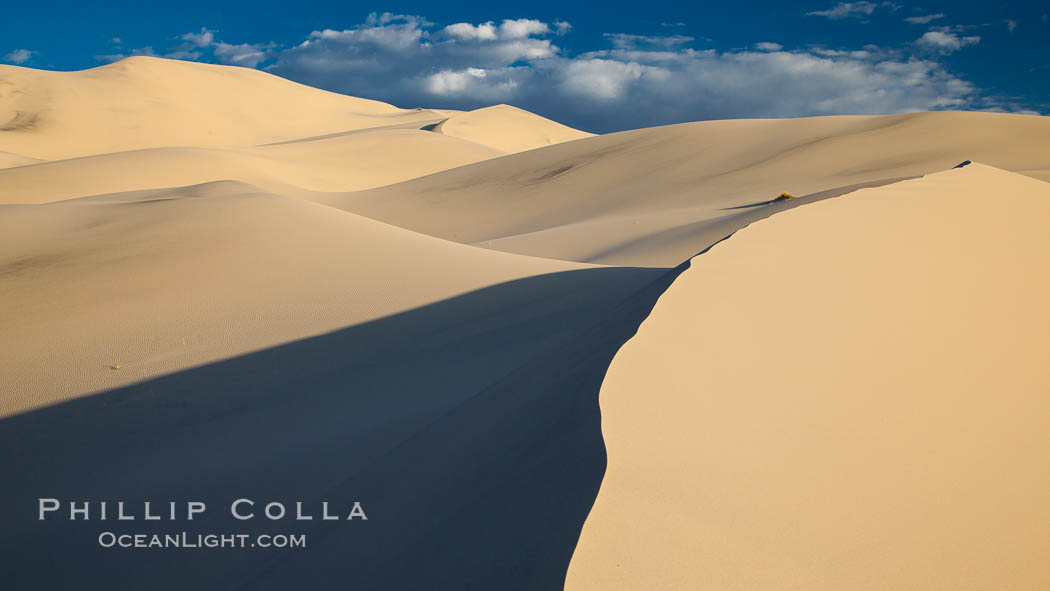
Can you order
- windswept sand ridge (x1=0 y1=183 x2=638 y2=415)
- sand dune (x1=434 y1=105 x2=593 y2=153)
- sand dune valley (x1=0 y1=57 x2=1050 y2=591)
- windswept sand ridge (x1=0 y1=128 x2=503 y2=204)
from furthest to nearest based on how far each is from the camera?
sand dune (x1=434 y1=105 x2=593 y2=153) < windswept sand ridge (x1=0 y1=128 x2=503 y2=204) < windswept sand ridge (x1=0 y1=183 x2=638 y2=415) < sand dune valley (x1=0 y1=57 x2=1050 y2=591)

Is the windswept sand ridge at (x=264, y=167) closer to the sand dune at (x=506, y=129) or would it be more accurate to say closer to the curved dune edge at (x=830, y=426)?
the sand dune at (x=506, y=129)

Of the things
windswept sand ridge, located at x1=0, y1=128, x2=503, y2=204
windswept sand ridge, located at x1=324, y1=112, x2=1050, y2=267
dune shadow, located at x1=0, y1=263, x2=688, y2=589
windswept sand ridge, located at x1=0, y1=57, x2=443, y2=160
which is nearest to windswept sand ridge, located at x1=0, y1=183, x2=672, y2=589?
dune shadow, located at x1=0, y1=263, x2=688, y2=589

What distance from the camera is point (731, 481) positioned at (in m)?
2.12

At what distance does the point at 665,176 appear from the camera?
2022 cm

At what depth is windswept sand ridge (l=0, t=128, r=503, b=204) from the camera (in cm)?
2162

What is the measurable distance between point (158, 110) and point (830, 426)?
51109 millimetres

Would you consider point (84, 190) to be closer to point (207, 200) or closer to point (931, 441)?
point (207, 200)

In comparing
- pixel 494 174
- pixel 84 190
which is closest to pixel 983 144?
pixel 494 174

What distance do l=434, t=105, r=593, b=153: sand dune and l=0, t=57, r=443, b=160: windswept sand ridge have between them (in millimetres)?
5027

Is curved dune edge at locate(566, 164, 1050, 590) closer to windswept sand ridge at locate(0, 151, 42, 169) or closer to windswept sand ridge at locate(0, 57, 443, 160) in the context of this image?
windswept sand ridge at locate(0, 151, 42, 169)

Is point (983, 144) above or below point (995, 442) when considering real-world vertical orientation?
above

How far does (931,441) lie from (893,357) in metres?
0.74

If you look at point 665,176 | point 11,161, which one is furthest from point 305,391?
point 11,161

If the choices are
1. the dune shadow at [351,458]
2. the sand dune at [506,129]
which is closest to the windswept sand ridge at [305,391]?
the dune shadow at [351,458]
